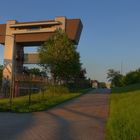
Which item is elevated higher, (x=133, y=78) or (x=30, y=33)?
(x=30, y=33)

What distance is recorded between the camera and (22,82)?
5491 cm

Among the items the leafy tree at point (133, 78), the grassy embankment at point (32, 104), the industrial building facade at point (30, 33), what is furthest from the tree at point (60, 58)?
the leafy tree at point (133, 78)

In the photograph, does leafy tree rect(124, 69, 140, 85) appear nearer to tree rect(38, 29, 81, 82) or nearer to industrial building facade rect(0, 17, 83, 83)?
industrial building facade rect(0, 17, 83, 83)

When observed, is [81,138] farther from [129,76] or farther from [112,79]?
[112,79]

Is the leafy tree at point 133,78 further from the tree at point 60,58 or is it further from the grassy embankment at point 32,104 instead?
the grassy embankment at point 32,104

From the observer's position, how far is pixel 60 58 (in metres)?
43.6

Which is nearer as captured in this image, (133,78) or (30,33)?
(30,33)

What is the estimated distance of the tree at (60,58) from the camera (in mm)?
43562

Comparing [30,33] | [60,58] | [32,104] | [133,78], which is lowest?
[32,104]

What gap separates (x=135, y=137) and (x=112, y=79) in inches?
5418

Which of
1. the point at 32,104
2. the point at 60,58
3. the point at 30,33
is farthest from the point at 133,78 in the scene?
the point at 32,104

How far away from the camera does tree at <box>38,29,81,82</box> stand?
4356 cm

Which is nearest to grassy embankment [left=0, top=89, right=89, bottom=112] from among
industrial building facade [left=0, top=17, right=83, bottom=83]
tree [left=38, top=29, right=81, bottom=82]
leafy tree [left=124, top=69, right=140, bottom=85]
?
tree [left=38, top=29, right=81, bottom=82]

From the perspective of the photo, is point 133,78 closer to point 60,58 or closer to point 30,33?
point 30,33
